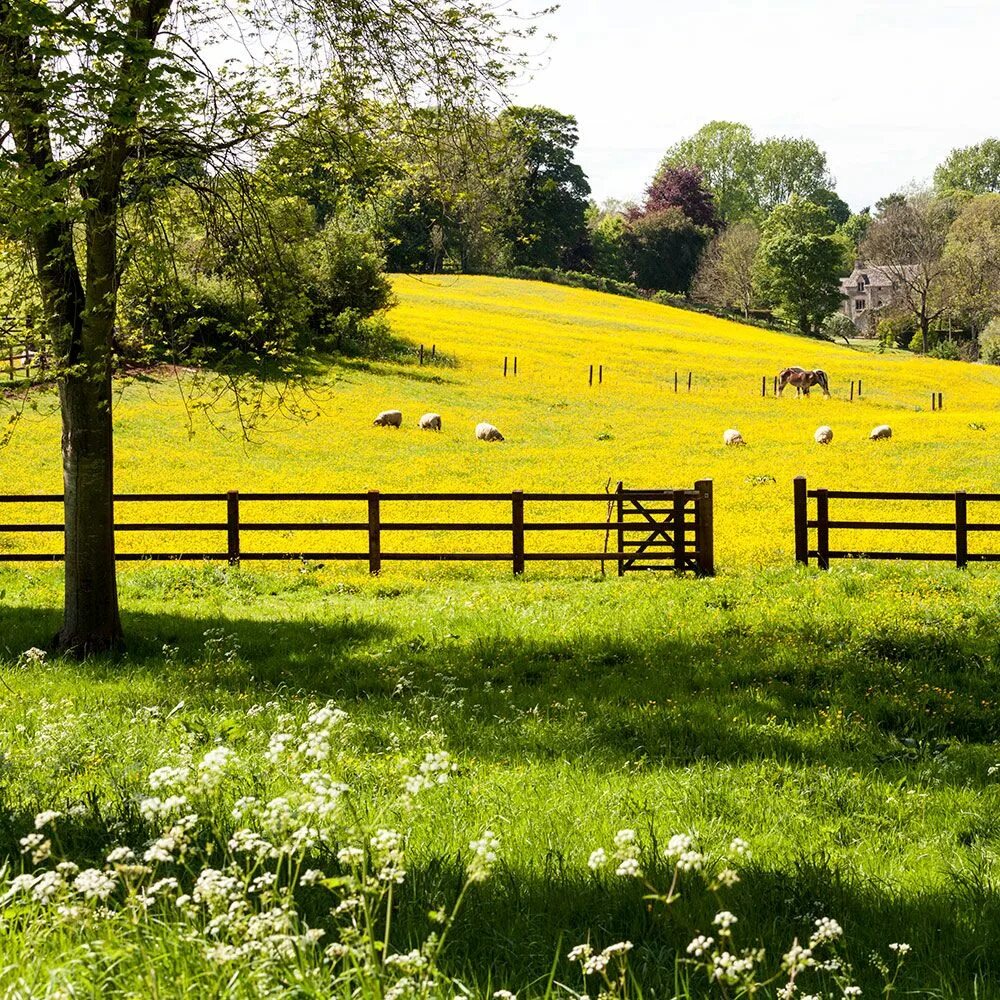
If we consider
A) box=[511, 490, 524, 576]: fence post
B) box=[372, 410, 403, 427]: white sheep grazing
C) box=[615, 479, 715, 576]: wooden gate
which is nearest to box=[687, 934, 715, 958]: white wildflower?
box=[511, 490, 524, 576]: fence post

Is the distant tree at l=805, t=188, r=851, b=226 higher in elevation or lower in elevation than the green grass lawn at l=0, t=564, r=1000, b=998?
higher

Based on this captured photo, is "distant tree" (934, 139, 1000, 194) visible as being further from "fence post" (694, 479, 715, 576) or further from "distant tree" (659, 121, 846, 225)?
"fence post" (694, 479, 715, 576)

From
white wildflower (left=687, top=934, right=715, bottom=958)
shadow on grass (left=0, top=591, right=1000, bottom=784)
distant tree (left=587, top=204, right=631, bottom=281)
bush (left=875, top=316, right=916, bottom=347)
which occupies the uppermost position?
distant tree (left=587, top=204, right=631, bottom=281)

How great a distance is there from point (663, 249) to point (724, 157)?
55.8m

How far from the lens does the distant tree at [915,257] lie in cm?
9688

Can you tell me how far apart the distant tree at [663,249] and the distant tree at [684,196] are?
7162 mm

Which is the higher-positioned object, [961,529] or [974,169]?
[974,169]

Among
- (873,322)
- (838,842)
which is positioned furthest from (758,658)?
(873,322)

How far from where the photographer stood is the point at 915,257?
101 meters

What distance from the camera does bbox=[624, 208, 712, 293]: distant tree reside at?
111812 mm

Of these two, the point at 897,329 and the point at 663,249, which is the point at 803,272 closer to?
the point at 897,329

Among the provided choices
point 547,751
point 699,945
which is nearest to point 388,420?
point 547,751

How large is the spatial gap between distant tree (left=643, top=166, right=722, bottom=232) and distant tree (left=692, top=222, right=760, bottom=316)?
1017cm

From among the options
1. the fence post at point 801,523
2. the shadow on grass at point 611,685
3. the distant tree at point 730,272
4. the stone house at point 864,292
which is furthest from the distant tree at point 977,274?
the shadow on grass at point 611,685
